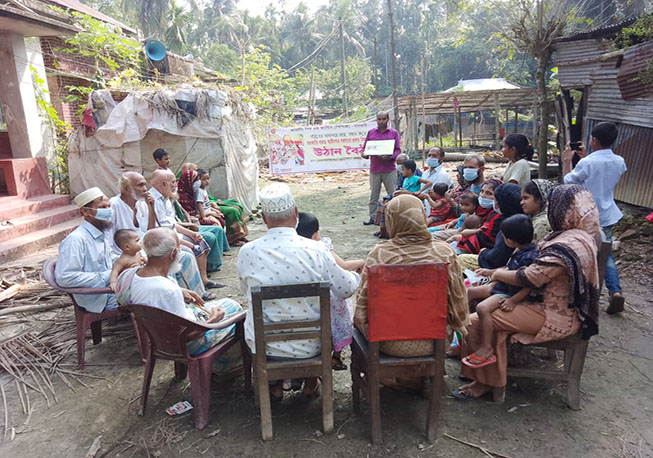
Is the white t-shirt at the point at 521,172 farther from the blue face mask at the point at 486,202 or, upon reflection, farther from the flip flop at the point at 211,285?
the flip flop at the point at 211,285

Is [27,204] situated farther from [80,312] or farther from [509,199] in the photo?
[509,199]

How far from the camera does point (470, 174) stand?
5.30 m

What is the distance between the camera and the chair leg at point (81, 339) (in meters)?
3.52

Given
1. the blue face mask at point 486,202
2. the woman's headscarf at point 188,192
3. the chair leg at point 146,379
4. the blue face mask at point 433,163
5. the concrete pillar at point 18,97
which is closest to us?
the chair leg at point 146,379

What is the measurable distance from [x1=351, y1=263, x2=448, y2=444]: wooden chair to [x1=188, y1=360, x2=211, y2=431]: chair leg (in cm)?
103

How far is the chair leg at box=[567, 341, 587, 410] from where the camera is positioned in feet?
9.07

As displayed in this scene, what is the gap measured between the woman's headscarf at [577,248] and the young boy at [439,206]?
2924 millimetres

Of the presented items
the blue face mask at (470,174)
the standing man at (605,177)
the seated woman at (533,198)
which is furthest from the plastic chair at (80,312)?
the standing man at (605,177)

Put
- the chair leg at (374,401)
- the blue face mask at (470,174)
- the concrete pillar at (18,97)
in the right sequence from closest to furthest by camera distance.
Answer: the chair leg at (374,401) → the blue face mask at (470,174) → the concrete pillar at (18,97)

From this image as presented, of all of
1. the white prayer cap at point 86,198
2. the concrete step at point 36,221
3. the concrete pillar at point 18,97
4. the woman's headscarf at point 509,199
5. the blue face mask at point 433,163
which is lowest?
the concrete step at point 36,221

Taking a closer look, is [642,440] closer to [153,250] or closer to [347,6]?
[153,250]

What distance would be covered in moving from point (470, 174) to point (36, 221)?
7.13 meters

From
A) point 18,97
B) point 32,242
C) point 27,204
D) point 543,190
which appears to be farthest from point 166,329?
point 18,97

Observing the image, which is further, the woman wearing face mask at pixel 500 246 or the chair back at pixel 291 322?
the woman wearing face mask at pixel 500 246
